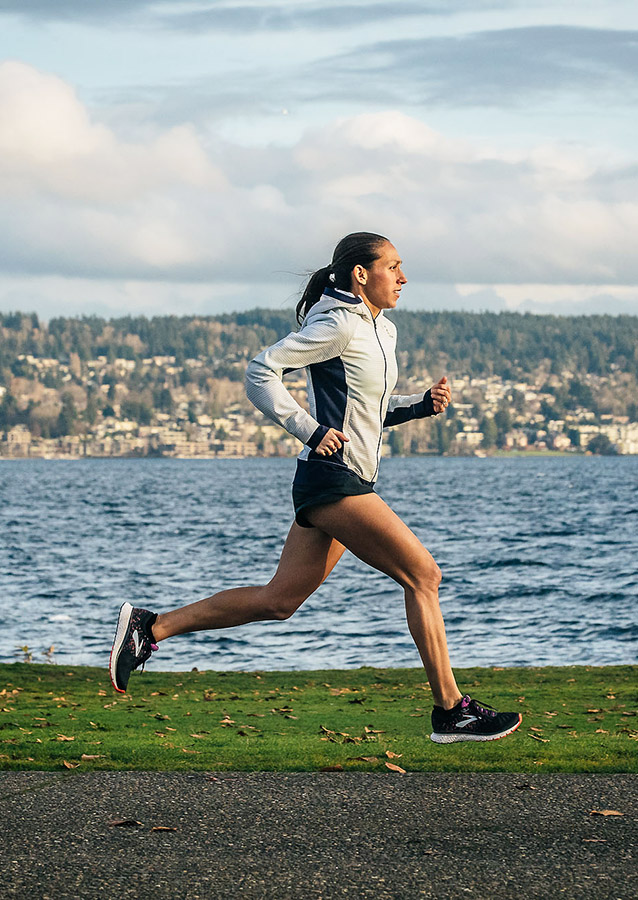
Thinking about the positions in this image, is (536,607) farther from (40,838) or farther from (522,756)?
(40,838)

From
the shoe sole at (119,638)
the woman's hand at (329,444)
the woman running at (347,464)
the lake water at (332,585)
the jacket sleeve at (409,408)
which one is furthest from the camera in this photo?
the lake water at (332,585)

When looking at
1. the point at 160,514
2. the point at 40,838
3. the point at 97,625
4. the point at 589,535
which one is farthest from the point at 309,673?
the point at 160,514

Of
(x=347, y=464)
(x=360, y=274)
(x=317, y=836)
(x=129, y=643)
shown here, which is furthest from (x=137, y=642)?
(x=360, y=274)

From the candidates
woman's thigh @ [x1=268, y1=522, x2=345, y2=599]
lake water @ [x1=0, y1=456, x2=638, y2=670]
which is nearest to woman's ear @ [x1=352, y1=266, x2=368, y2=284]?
woman's thigh @ [x1=268, y1=522, x2=345, y2=599]

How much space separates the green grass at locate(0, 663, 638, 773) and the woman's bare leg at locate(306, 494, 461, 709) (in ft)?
1.83

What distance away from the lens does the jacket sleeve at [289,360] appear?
18.0 feet

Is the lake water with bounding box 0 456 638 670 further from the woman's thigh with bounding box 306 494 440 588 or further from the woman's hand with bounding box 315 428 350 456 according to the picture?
the woman's hand with bounding box 315 428 350 456

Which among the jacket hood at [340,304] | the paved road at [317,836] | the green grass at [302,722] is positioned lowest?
the green grass at [302,722]

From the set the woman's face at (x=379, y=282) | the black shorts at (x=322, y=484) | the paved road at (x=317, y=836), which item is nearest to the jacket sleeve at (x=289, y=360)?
the black shorts at (x=322, y=484)

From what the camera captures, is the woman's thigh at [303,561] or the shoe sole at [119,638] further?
the shoe sole at [119,638]

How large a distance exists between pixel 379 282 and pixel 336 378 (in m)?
0.53

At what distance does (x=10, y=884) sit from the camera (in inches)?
152

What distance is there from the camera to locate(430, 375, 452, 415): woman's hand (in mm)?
6242

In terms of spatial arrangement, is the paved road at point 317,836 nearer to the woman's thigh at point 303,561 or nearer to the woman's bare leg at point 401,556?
the woman's bare leg at point 401,556
